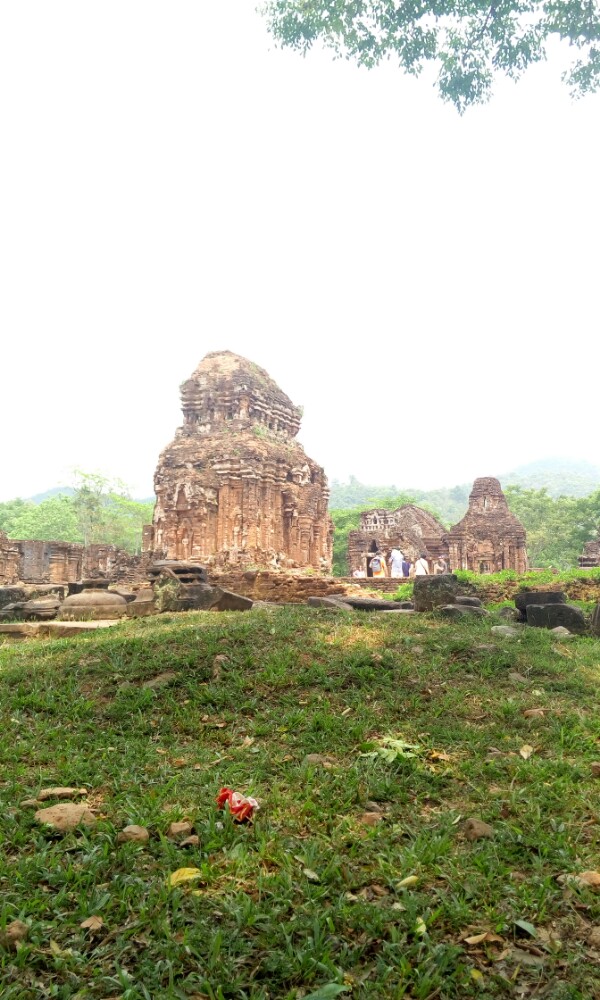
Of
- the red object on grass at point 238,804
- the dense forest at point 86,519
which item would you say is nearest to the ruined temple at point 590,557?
the red object on grass at point 238,804

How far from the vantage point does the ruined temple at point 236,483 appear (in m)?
18.7

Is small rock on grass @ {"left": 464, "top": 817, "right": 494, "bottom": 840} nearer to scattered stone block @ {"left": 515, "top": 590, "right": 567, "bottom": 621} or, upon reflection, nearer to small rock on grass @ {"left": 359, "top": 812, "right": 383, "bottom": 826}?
small rock on grass @ {"left": 359, "top": 812, "right": 383, "bottom": 826}

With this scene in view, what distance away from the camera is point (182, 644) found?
5516 mm

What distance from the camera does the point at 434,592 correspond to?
9.06 meters

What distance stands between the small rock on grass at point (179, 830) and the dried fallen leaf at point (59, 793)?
2.06ft

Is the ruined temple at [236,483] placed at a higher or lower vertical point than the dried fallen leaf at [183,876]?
higher

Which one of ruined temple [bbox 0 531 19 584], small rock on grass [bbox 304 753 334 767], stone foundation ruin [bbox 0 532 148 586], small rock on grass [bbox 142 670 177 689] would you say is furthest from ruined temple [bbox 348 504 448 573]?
small rock on grass [bbox 304 753 334 767]

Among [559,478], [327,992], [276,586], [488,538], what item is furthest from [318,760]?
[559,478]

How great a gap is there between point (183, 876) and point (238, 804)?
0.54 metres

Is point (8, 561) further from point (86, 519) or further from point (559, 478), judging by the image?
point (559, 478)

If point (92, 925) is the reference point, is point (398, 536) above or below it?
above

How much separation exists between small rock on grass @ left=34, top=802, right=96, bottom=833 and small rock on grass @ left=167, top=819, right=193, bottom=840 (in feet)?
1.20

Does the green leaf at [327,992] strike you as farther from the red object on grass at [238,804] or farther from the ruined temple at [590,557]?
the ruined temple at [590,557]

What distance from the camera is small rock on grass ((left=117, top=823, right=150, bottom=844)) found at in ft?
8.71
